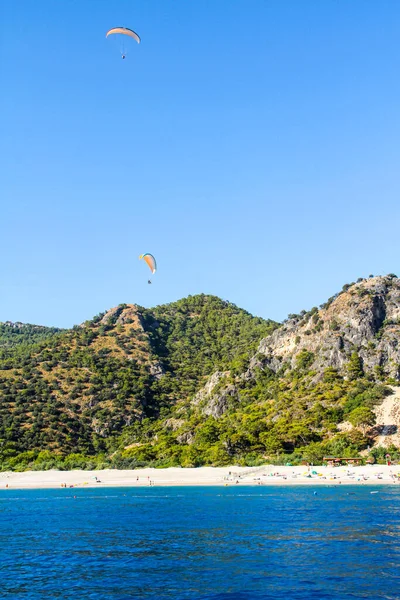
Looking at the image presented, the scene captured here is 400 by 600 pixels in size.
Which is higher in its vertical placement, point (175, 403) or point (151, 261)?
point (151, 261)

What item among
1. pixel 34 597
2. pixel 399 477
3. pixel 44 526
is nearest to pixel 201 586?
pixel 34 597

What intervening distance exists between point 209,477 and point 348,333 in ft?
216

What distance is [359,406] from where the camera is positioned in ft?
368

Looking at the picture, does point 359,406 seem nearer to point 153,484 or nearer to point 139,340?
point 153,484

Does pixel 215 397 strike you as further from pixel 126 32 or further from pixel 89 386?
pixel 126 32

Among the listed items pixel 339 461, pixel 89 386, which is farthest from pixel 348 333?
pixel 89 386

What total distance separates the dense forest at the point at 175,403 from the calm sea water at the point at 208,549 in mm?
46356

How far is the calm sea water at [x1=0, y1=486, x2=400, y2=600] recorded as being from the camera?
26375 millimetres

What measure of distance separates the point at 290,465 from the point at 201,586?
72.6 meters

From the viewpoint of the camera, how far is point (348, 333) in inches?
5527

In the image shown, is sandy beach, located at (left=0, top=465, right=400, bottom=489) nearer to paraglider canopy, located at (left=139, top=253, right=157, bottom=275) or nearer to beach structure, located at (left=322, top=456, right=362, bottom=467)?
beach structure, located at (left=322, top=456, right=362, bottom=467)

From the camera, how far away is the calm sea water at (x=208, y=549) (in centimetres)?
2638

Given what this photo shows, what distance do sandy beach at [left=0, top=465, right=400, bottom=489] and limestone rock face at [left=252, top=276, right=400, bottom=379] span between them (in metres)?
45.6

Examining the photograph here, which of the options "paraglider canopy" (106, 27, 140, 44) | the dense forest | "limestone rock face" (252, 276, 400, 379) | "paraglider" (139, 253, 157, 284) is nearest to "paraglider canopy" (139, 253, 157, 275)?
"paraglider" (139, 253, 157, 284)
